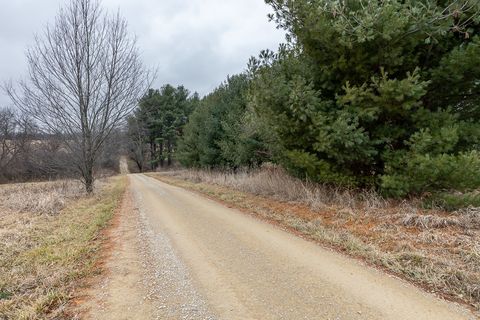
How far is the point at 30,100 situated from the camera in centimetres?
1229

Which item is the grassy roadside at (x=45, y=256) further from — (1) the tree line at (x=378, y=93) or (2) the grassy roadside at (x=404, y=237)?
(1) the tree line at (x=378, y=93)

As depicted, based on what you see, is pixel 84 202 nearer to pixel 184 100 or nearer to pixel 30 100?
pixel 30 100

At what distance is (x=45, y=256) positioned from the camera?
4.68 meters

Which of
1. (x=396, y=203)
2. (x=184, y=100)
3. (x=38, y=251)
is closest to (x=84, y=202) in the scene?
(x=38, y=251)

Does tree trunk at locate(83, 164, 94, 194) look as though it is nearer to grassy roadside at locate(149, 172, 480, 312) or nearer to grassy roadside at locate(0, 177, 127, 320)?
grassy roadside at locate(0, 177, 127, 320)

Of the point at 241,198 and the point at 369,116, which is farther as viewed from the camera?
the point at 241,198

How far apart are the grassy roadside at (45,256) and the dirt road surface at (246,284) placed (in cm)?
39

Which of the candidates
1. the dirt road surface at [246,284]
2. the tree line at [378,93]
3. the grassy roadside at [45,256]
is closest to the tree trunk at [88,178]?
the grassy roadside at [45,256]

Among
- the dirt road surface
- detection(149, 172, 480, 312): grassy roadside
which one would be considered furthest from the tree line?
the dirt road surface

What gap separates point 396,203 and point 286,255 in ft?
11.3

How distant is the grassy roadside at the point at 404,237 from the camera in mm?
3486

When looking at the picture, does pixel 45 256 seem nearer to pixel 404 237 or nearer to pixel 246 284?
pixel 246 284

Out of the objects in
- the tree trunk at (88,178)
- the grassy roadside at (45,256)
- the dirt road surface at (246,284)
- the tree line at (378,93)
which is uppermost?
the tree line at (378,93)

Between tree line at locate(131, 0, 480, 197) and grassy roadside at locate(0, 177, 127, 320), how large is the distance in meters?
5.12
